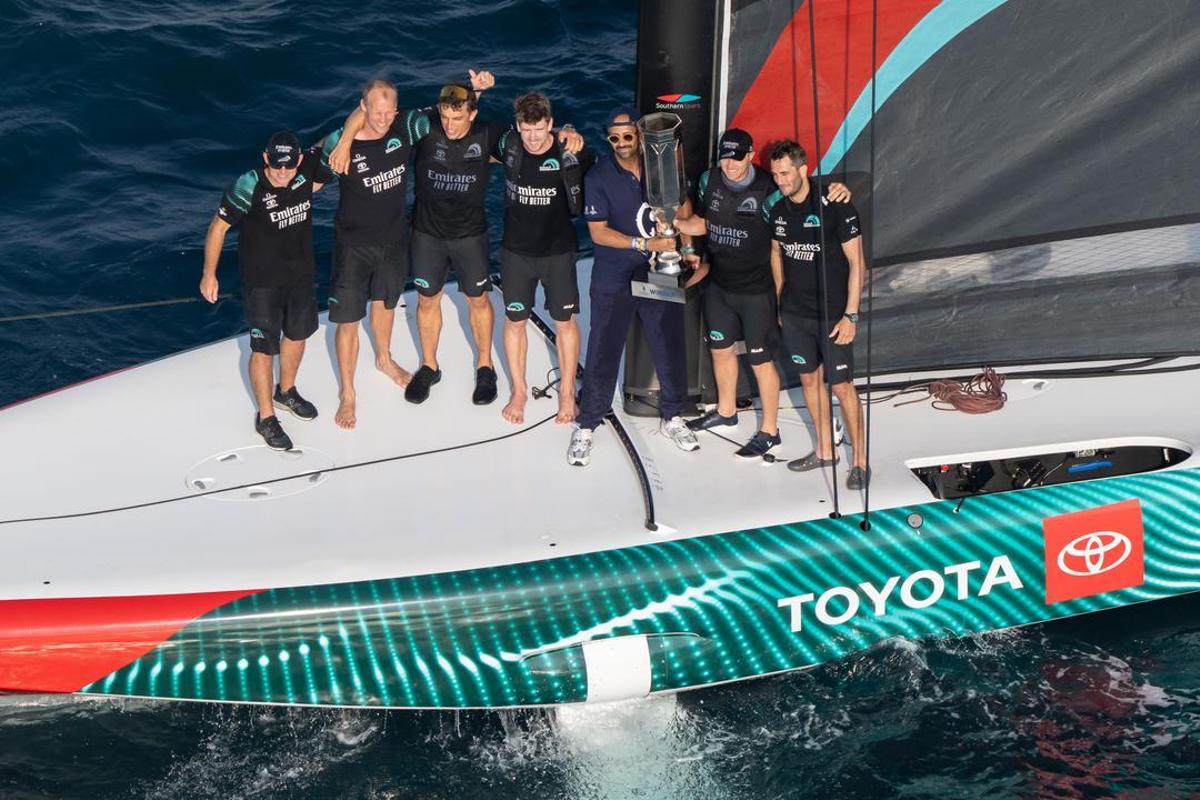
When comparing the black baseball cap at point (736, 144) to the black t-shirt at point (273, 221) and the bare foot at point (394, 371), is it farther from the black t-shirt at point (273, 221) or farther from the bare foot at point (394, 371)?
the bare foot at point (394, 371)

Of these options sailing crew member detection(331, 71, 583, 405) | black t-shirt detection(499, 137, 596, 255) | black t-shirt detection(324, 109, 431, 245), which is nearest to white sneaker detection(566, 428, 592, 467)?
sailing crew member detection(331, 71, 583, 405)

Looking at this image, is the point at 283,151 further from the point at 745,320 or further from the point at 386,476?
the point at 745,320

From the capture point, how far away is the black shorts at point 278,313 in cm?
732

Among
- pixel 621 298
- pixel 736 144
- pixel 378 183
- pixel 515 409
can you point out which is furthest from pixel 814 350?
pixel 378 183

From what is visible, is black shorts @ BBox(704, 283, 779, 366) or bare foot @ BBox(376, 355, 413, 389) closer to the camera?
black shorts @ BBox(704, 283, 779, 366)

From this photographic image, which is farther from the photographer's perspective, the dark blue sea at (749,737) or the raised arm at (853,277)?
the raised arm at (853,277)

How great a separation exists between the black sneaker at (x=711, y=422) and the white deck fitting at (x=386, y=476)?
0.09m

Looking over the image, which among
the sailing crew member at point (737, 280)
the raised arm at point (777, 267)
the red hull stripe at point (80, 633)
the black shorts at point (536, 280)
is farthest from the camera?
the black shorts at point (536, 280)

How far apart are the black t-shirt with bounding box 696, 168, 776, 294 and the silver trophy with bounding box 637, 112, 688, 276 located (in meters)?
0.16

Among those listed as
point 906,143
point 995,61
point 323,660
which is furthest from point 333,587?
point 995,61

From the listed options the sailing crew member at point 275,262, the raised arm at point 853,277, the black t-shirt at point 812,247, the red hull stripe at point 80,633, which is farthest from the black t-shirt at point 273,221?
the raised arm at point 853,277

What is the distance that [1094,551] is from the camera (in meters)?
7.15

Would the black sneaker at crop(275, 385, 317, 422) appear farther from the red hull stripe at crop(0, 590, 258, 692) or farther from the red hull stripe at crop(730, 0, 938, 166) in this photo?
the red hull stripe at crop(730, 0, 938, 166)

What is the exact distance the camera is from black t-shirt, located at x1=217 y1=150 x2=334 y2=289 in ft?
22.8
